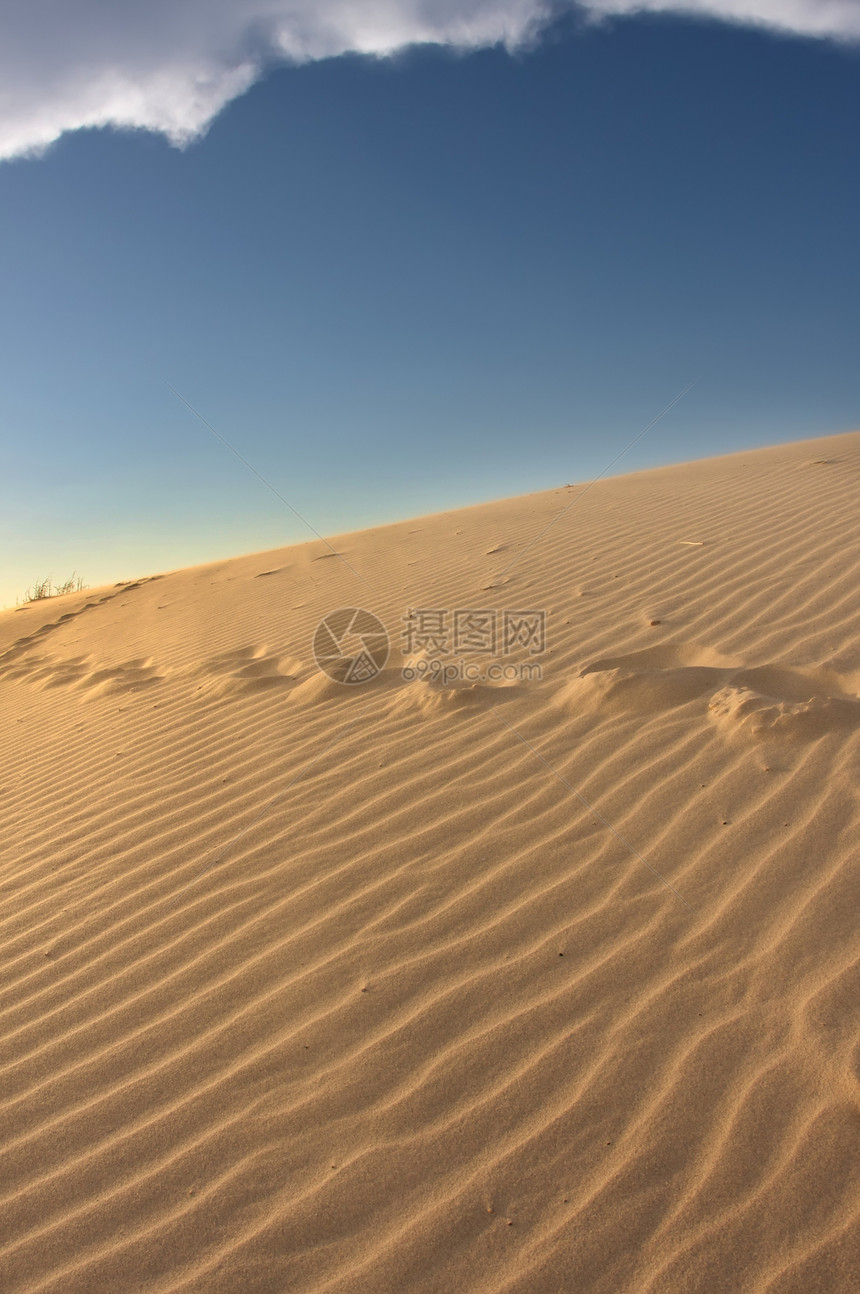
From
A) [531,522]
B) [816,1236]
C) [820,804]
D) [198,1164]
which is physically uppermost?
[531,522]

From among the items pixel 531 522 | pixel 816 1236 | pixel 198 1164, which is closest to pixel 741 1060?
pixel 816 1236

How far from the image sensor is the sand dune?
60.0 inches

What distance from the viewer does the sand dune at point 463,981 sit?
1.52 m

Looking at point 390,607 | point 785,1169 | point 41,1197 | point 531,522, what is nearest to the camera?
point 785,1169

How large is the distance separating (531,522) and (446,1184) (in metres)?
8.33

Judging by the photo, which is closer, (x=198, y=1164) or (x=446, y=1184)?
(x=446, y=1184)

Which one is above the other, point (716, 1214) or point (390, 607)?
point (390, 607)

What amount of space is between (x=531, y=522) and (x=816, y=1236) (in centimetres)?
843

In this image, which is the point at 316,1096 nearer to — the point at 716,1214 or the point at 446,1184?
the point at 446,1184

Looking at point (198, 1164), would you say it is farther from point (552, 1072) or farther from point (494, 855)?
point (494, 855)

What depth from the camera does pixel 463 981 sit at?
2102mm

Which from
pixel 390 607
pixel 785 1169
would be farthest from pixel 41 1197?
pixel 390 607

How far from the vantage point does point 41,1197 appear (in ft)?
5.68

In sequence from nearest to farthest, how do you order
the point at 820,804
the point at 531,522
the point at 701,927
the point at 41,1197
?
the point at 41,1197, the point at 701,927, the point at 820,804, the point at 531,522
